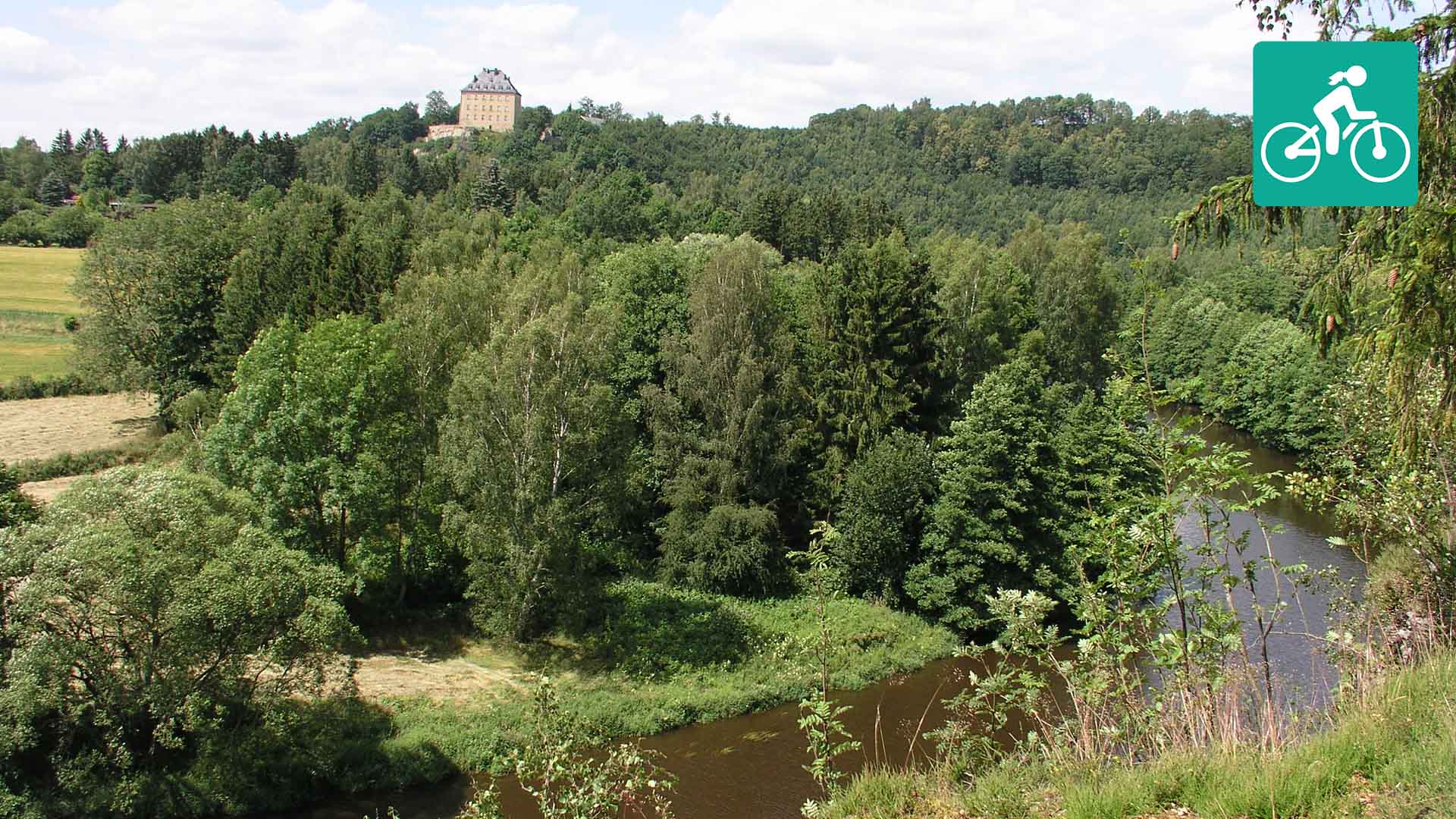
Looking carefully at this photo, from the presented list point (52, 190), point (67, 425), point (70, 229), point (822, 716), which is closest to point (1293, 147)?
point (822, 716)

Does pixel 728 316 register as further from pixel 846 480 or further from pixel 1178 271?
pixel 1178 271

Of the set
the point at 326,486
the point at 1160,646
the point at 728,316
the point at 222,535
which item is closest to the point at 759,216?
the point at 728,316

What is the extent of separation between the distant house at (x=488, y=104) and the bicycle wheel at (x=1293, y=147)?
18829 cm

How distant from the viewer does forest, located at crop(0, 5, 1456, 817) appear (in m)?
8.71

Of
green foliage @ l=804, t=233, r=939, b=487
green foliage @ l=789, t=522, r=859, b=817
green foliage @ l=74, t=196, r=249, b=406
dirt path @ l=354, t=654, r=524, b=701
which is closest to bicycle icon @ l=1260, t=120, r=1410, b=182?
green foliage @ l=789, t=522, r=859, b=817

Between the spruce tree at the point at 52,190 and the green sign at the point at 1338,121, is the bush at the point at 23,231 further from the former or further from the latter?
the green sign at the point at 1338,121

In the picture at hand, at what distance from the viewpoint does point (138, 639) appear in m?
17.5

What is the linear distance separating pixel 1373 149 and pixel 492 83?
194761 mm

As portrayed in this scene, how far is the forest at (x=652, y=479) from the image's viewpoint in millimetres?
8711

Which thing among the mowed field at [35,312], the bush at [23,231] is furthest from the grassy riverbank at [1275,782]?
the bush at [23,231]

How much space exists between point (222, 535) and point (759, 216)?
46910mm

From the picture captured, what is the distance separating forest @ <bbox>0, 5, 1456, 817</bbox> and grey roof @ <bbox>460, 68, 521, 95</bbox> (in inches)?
5437

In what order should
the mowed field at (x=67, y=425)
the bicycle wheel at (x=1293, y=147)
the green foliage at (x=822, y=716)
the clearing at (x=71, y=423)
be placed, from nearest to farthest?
1. the green foliage at (x=822, y=716)
2. the bicycle wheel at (x=1293, y=147)
3. the mowed field at (x=67, y=425)
4. the clearing at (x=71, y=423)

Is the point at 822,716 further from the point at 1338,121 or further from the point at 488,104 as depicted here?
the point at 488,104
